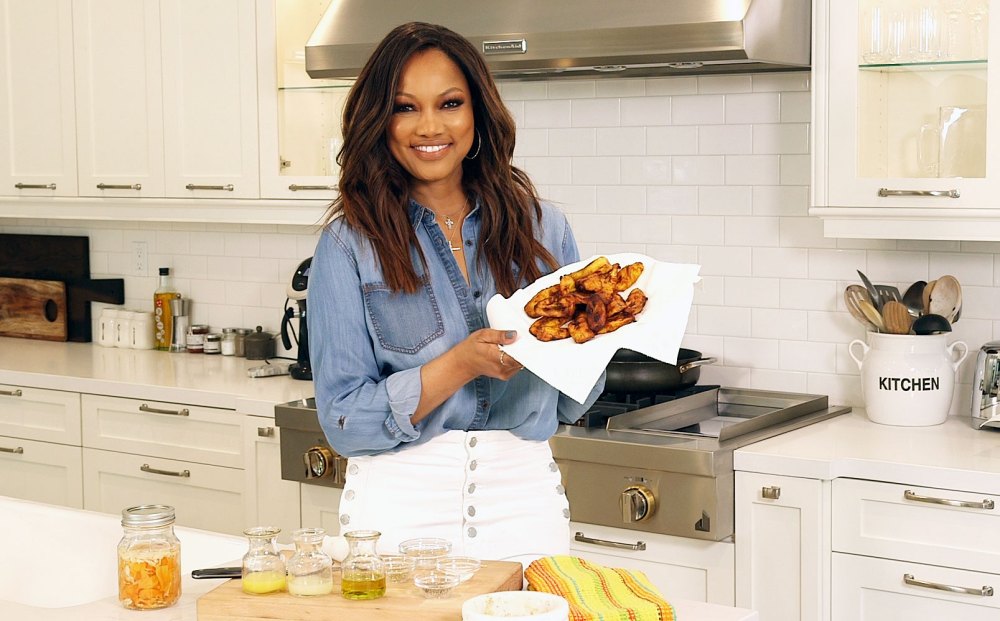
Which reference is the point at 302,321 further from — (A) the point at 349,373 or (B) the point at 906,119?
(A) the point at 349,373

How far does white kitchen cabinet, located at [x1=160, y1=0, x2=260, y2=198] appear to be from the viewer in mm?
Result: 3979

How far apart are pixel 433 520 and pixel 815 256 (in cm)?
179

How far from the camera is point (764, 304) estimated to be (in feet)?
11.4

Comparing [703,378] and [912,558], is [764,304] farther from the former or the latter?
[912,558]

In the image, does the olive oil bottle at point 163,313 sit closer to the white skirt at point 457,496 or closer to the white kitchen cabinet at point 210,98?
the white kitchen cabinet at point 210,98

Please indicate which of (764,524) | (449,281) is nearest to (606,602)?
(449,281)

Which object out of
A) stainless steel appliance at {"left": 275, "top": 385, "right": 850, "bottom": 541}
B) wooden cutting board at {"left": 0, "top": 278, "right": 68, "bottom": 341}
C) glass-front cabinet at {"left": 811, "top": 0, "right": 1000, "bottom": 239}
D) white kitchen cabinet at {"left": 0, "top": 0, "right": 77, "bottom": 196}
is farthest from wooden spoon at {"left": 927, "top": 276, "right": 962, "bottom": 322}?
wooden cutting board at {"left": 0, "top": 278, "right": 68, "bottom": 341}

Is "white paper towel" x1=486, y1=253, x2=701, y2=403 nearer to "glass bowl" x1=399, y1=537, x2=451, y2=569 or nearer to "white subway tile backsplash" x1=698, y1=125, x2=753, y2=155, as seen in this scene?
"glass bowl" x1=399, y1=537, x2=451, y2=569

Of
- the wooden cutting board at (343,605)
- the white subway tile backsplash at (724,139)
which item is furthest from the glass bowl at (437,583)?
the white subway tile backsplash at (724,139)

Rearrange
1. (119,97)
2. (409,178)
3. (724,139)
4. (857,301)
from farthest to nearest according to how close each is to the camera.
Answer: (119,97), (724,139), (857,301), (409,178)

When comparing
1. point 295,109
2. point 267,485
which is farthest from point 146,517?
point 295,109

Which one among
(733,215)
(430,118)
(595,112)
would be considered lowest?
(733,215)

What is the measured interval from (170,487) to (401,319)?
217 cm

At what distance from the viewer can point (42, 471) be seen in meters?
4.19
